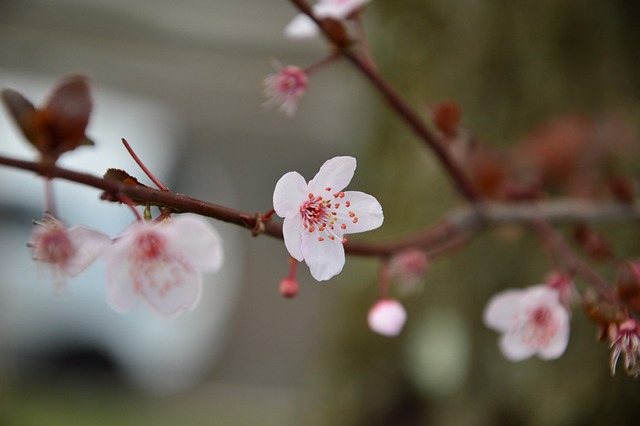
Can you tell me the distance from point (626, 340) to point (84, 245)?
1.15 ft

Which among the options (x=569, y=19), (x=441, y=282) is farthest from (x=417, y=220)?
(x=569, y=19)

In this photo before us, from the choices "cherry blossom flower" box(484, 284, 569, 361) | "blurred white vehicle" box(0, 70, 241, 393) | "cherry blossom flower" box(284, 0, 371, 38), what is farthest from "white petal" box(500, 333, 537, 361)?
"blurred white vehicle" box(0, 70, 241, 393)

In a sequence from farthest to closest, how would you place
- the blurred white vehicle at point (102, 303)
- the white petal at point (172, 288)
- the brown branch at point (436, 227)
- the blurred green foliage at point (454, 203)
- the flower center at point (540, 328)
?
the blurred white vehicle at point (102, 303), the blurred green foliage at point (454, 203), the flower center at point (540, 328), the white petal at point (172, 288), the brown branch at point (436, 227)

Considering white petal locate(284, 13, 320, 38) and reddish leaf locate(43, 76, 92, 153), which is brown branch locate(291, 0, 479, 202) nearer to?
white petal locate(284, 13, 320, 38)

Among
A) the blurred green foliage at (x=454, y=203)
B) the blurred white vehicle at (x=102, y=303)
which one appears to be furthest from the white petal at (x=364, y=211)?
the blurred white vehicle at (x=102, y=303)

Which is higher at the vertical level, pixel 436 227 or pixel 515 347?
pixel 436 227

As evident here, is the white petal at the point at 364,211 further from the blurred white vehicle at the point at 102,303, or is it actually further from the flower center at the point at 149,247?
the blurred white vehicle at the point at 102,303

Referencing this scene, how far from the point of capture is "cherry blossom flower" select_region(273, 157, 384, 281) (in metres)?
0.42

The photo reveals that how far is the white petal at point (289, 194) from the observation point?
414 millimetres

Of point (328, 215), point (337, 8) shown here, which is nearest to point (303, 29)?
point (337, 8)

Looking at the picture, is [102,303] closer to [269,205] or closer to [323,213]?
[269,205]

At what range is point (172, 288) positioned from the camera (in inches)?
19.0

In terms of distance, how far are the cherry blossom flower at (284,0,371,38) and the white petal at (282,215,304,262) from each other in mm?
199

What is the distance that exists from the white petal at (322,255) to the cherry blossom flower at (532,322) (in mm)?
230
